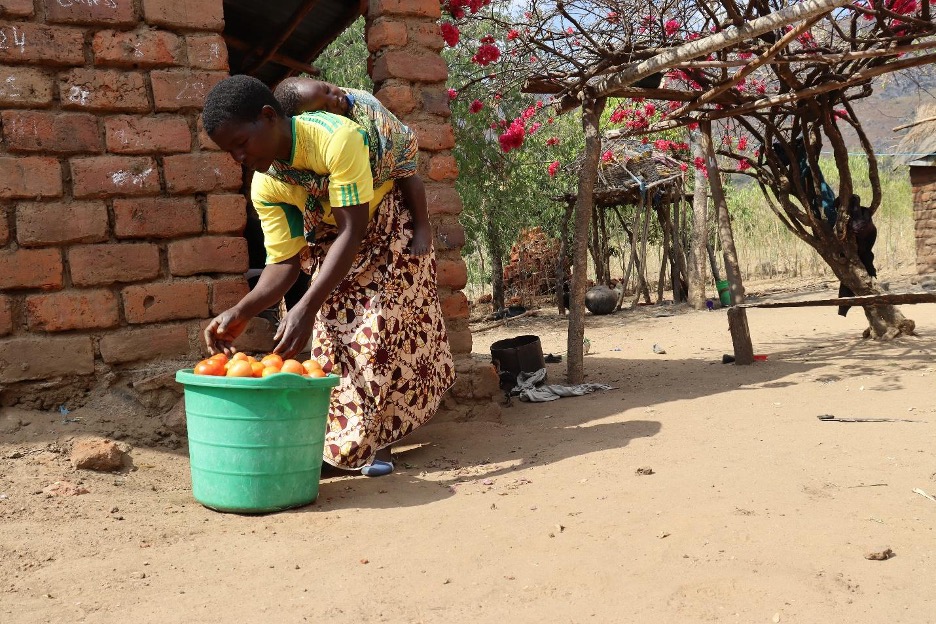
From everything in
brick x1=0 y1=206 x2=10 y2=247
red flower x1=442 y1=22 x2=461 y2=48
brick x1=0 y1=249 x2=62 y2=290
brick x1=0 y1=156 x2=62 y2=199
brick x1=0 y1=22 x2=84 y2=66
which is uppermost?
red flower x1=442 y1=22 x2=461 y2=48

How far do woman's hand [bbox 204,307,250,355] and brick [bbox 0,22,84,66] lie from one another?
138cm

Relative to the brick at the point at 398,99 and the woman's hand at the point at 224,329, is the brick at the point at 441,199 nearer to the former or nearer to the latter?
the brick at the point at 398,99

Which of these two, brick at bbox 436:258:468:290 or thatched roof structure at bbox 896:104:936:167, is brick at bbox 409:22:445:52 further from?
thatched roof structure at bbox 896:104:936:167

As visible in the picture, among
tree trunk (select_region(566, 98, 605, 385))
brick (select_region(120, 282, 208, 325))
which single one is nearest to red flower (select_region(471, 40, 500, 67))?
tree trunk (select_region(566, 98, 605, 385))

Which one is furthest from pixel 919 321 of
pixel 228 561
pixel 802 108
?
pixel 228 561

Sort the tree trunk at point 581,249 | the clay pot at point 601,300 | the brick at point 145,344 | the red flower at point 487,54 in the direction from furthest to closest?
the clay pot at point 601,300
the red flower at point 487,54
the tree trunk at point 581,249
the brick at point 145,344

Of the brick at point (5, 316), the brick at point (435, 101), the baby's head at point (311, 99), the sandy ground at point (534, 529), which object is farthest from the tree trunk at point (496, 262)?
the brick at point (5, 316)

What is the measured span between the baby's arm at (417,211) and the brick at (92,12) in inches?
54.2

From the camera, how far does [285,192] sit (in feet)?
9.77

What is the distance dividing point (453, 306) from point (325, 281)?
1.57m

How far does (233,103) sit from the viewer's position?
2521mm

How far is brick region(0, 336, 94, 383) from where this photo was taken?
3.20 m

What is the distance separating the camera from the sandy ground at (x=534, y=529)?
6.42 ft

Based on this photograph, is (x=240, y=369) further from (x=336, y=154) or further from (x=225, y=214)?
(x=225, y=214)
